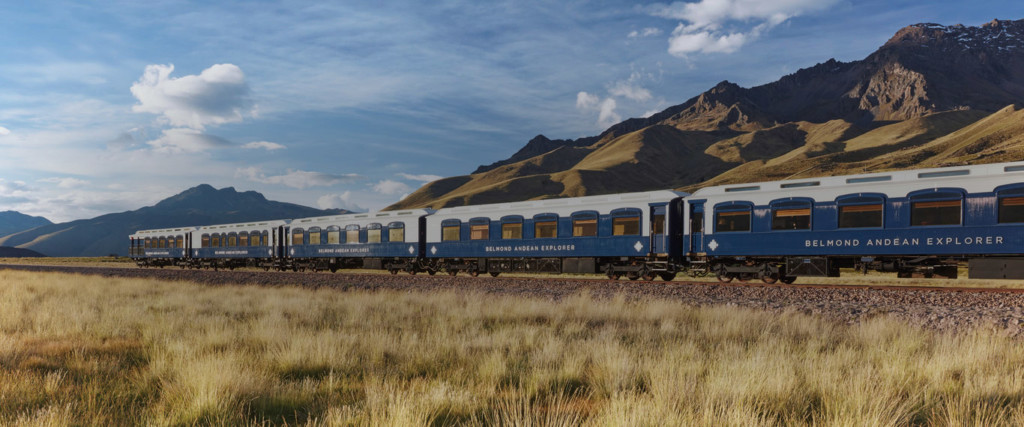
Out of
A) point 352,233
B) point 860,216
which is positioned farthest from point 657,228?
point 352,233

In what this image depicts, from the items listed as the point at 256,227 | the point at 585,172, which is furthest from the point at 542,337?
the point at 585,172

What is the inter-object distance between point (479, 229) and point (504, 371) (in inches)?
759

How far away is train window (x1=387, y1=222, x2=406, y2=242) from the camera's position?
28.6 m

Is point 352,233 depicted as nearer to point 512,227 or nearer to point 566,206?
point 512,227

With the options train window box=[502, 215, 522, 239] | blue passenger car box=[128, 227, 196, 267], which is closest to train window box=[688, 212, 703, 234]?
train window box=[502, 215, 522, 239]

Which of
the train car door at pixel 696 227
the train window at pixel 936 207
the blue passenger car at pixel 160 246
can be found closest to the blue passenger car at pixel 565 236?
the train car door at pixel 696 227

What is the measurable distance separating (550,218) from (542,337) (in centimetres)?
1503

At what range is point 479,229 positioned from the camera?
25.5 m

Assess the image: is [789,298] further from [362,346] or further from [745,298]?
[362,346]

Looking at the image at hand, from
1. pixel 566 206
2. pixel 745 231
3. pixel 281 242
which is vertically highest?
pixel 566 206

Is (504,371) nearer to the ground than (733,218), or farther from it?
nearer to the ground

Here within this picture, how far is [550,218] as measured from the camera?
23.4m

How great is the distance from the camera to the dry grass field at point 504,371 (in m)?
4.81

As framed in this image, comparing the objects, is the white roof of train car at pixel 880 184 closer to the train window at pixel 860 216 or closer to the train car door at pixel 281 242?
the train window at pixel 860 216
